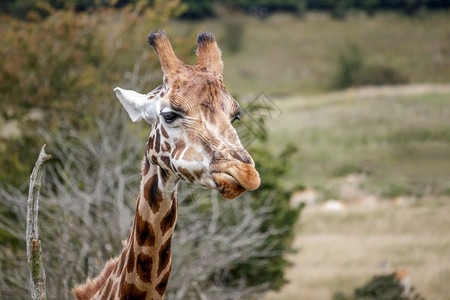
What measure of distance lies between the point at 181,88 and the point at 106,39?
20.8m

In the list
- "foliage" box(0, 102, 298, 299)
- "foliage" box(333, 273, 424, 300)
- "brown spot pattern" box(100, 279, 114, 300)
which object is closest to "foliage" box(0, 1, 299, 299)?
"foliage" box(0, 102, 298, 299)

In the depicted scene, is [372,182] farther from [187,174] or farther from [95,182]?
[187,174]

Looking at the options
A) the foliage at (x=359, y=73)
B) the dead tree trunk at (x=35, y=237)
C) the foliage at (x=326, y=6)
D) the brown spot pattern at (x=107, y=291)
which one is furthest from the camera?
the foliage at (x=326, y=6)

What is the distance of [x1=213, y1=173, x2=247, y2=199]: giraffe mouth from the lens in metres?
4.03

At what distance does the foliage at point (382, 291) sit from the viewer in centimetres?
1631

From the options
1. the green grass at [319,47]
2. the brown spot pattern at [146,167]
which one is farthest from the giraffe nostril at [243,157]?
the green grass at [319,47]

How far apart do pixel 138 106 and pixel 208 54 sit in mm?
578

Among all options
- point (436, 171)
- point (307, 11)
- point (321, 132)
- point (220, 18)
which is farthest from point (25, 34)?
point (307, 11)

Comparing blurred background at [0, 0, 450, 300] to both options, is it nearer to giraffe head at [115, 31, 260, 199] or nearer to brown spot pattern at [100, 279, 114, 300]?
giraffe head at [115, 31, 260, 199]

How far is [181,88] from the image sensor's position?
464 cm

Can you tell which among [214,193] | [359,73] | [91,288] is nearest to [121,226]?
[214,193]

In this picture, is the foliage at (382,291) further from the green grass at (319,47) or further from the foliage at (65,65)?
the green grass at (319,47)

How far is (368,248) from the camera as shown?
79.7ft

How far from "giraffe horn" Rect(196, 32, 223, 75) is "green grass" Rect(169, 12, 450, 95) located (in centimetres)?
5669
